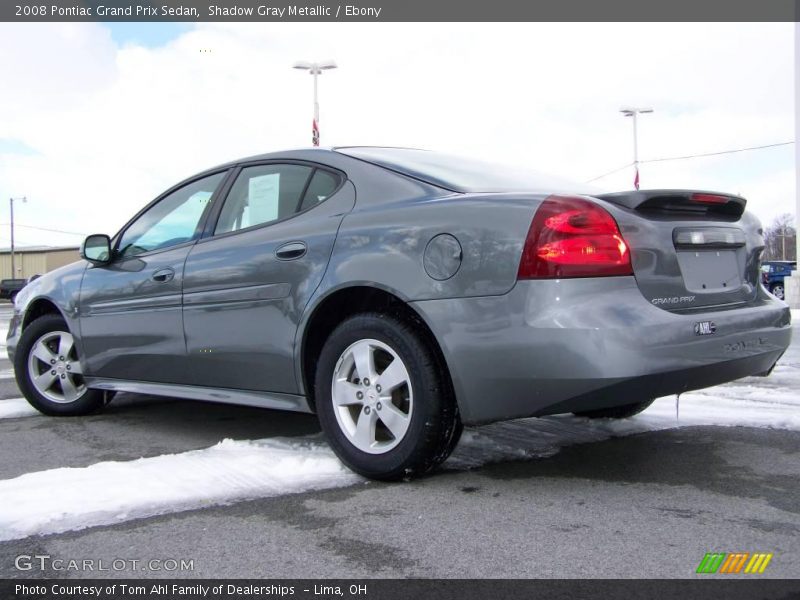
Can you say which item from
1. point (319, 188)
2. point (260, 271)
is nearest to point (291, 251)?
point (260, 271)

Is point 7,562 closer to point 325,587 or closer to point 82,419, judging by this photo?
point 325,587

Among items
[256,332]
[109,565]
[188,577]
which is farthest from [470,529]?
[256,332]

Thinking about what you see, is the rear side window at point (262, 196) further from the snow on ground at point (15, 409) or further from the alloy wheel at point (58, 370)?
the snow on ground at point (15, 409)

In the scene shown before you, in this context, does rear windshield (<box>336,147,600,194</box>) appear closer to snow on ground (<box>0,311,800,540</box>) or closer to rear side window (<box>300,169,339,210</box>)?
rear side window (<box>300,169,339,210</box>)

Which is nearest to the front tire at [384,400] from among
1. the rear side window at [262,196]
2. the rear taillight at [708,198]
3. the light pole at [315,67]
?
the rear side window at [262,196]

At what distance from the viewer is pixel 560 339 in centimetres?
271

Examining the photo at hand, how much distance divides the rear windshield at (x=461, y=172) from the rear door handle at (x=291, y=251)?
504 mm

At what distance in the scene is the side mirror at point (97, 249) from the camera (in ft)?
15.1

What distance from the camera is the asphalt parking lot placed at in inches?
91.5

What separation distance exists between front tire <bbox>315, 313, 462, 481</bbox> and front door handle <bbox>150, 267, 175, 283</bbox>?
1188mm

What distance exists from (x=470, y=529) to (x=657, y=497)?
0.79 m

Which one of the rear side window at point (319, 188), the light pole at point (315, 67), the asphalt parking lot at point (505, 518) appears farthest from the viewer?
the light pole at point (315, 67)

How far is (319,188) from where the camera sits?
11.9ft

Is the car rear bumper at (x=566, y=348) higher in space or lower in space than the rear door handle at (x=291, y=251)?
lower
